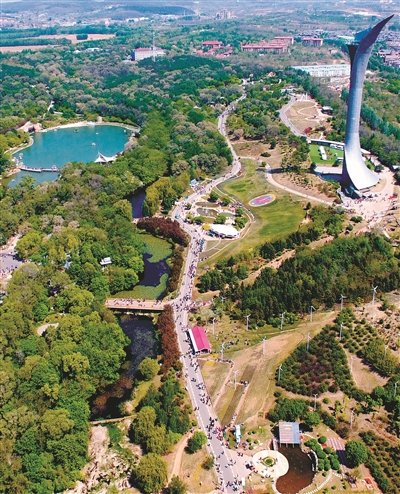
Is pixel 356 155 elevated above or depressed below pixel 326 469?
above

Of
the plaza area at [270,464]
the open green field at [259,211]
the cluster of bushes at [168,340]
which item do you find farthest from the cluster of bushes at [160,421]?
the open green field at [259,211]

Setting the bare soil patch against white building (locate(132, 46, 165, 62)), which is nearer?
the bare soil patch

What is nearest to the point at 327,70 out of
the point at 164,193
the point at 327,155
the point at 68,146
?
the point at 327,155

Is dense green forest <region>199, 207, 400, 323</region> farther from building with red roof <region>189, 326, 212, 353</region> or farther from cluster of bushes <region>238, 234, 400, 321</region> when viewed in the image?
building with red roof <region>189, 326, 212, 353</region>

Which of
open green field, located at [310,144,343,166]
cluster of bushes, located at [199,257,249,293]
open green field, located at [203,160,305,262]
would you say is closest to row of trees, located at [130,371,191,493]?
cluster of bushes, located at [199,257,249,293]

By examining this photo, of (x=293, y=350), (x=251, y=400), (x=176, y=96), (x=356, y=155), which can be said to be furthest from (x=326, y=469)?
(x=176, y=96)

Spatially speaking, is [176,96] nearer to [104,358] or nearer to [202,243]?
[202,243]
